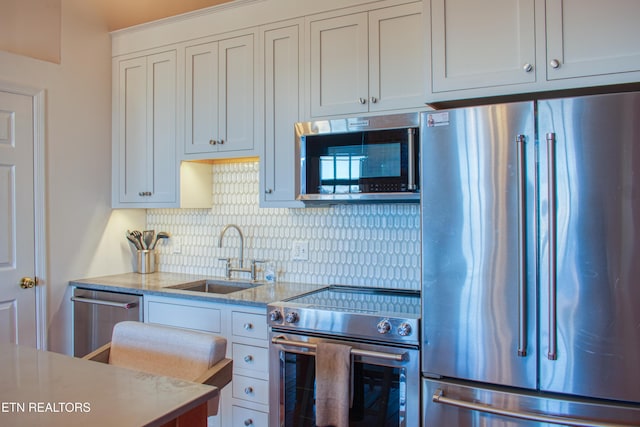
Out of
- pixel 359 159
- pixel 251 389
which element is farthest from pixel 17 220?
pixel 359 159

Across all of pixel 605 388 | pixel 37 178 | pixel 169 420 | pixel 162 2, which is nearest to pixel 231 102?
pixel 162 2

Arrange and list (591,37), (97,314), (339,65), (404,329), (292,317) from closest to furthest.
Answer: (591,37) < (404,329) < (292,317) < (339,65) < (97,314)

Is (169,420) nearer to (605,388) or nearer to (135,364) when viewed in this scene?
(135,364)

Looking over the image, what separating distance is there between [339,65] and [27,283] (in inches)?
90.3

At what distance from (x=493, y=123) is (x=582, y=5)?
60 cm

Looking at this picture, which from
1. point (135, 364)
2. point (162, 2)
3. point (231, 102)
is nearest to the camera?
point (135, 364)

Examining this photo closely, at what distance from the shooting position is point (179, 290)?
2.73 metres

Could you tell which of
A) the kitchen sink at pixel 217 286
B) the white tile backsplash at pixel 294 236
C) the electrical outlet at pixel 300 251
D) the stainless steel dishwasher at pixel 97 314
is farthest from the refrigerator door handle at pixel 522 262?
the stainless steel dishwasher at pixel 97 314

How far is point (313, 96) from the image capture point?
260 cm

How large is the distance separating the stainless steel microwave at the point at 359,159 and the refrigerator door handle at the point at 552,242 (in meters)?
0.65

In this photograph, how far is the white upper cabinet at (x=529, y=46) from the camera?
1.81 m

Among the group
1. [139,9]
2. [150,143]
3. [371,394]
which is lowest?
[371,394]

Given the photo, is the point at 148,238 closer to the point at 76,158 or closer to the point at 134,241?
the point at 134,241

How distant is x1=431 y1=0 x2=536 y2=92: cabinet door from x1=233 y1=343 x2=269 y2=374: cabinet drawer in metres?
1.54
